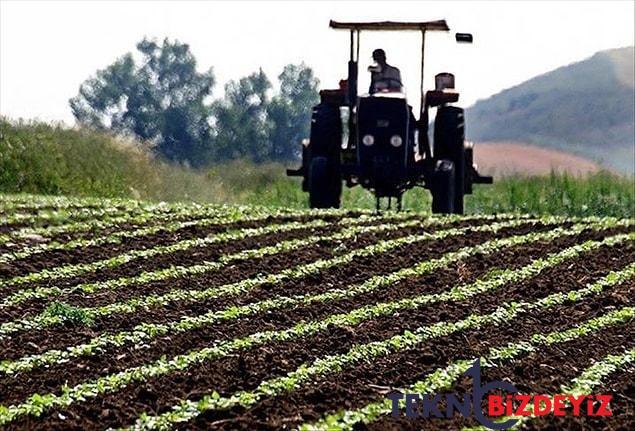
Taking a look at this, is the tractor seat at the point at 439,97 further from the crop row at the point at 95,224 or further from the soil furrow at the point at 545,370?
the soil furrow at the point at 545,370

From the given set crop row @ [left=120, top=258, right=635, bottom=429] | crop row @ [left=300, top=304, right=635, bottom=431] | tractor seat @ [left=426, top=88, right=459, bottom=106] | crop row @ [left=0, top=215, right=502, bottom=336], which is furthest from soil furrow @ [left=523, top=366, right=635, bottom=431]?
tractor seat @ [left=426, top=88, right=459, bottom=106]

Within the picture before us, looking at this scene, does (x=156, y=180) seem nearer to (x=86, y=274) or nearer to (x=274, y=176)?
(x=274, y=176)

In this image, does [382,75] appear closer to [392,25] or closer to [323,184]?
[392,25]

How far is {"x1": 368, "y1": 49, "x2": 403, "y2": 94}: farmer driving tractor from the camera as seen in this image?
1255 centimetres

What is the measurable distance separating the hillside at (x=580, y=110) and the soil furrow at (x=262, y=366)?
18.1 metres

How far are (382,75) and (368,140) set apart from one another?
0.72m

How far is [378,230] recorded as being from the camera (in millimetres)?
10125

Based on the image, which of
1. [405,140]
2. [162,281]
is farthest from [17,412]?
[405,140]

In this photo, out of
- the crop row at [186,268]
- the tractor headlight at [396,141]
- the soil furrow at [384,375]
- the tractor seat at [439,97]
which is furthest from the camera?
the tractor seat at [439,97]

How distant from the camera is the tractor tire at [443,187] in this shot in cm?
1243

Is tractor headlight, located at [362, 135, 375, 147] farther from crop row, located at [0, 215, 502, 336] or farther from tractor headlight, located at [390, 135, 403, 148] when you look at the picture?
crop row, located at [0, 215, 502, 336]

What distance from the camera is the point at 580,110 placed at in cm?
2803

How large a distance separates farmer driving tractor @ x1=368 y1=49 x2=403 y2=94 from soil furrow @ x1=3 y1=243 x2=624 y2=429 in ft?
16.9

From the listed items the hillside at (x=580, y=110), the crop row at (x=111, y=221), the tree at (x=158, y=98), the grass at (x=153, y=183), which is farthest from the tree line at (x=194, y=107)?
the crop row at (x=111, y=221)
